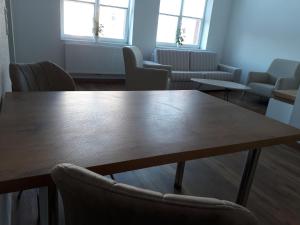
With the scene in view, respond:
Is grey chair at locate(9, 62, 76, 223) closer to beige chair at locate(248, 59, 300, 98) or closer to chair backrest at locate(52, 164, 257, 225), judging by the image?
chair backrest at locate(52, 164, 257, 225)

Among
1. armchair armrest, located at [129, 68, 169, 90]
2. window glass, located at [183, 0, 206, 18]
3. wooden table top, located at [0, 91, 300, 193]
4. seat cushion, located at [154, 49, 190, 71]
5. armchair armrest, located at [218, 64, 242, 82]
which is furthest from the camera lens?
window glass, located at [183, 0, 206, 18]

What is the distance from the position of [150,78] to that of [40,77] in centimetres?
215

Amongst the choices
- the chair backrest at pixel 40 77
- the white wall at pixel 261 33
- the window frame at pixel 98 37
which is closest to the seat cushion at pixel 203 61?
the white wall at pixel 261 33

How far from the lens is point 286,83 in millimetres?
4387

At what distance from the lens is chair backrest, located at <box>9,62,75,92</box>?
5.40 ft

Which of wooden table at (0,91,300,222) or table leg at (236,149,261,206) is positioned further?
table leg at (236,149,261,206)

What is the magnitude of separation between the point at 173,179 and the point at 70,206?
159 cm

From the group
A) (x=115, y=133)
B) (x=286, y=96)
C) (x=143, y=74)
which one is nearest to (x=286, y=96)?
(x=286, y=96)

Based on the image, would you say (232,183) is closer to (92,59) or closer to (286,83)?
(286,83)

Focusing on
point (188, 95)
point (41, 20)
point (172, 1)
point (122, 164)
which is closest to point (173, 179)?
point (188, 95)

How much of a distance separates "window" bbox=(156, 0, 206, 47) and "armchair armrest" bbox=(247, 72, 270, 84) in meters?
1.82

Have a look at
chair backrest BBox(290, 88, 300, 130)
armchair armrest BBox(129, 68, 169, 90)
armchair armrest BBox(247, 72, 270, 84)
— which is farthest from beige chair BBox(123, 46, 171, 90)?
armchair armrest BBox(247, 72, 270, 84)

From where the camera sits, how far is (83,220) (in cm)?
60

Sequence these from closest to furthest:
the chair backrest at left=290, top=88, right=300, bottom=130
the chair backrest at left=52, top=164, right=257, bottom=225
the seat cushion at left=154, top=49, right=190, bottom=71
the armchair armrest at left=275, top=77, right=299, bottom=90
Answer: the chair backrest at left=52, top=164, right=257, bottom=225, the chair backrest at left=290, top=88, right=300, bottom=130, the armchair armrest at left=275, top=77, right=299, bottom=90, the seat cushion at left=154, top=49, right=190, bottom=71
